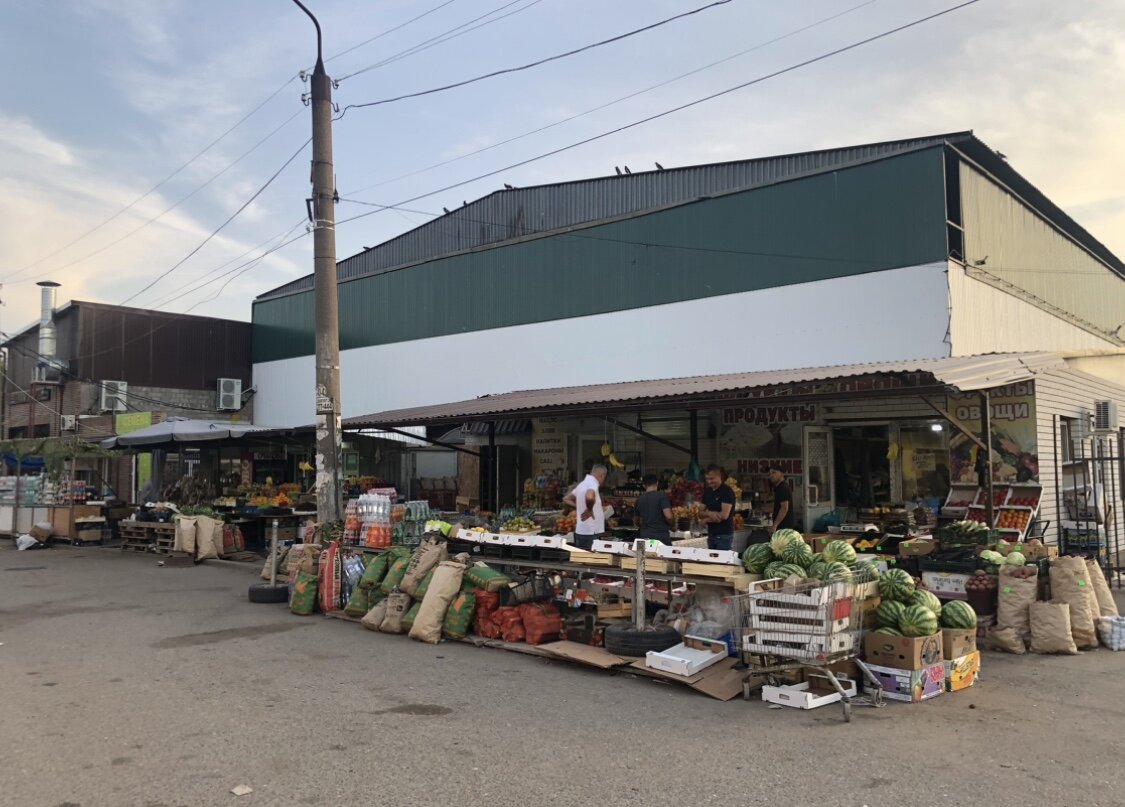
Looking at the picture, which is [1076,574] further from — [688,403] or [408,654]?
[408,654]

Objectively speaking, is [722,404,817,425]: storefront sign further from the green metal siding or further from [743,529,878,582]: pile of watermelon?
[743,529,878,582]: pile of watermelon

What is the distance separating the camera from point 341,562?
11.5 metres

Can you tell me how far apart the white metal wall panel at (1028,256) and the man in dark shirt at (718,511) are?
9085 millimetres

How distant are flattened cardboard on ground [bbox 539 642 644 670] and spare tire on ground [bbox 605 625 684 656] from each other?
10 centimetres

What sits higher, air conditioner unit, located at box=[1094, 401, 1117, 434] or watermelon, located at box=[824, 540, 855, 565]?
air conditioner unit, located at box=[1094, 401, 1117, 434]

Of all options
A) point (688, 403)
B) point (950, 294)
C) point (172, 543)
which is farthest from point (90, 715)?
point (950, 294)

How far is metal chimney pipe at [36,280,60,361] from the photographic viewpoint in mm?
29781

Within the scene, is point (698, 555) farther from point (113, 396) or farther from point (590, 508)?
point (113, 396)

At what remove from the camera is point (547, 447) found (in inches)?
725

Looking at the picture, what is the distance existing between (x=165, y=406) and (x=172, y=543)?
14527 millimetres

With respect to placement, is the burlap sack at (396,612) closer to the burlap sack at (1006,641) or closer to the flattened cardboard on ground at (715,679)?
the flattened cardboard on ground at (715,679)

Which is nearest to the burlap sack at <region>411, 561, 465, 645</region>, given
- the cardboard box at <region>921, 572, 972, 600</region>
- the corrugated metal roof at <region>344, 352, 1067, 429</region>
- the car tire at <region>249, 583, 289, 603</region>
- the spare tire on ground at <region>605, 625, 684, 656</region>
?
the spare tire on ground at <region>605, 625, 684, 656</region>

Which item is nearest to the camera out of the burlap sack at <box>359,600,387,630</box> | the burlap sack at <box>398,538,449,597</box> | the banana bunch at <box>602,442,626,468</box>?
the burlap sack at <box>398,538,449,597</box>

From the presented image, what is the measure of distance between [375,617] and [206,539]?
964cm
